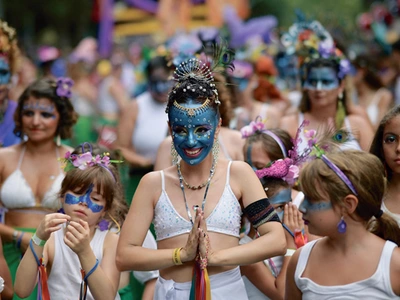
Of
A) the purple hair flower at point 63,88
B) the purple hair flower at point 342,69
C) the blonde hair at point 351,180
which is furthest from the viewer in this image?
the purple hair flower at point 342,69

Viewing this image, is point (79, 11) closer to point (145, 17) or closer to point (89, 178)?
point (145, 17)

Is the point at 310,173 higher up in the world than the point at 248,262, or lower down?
higher up

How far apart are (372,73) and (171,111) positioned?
7753 mm

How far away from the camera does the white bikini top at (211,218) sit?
14.0ft

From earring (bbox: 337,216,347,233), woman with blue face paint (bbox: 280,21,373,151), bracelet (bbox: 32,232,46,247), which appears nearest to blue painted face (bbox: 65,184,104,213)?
bracelet (bbox: 32,232,46,247)

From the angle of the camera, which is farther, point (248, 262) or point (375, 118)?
point (375, 118)

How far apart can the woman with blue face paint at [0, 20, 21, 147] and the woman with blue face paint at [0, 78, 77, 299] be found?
0.93 meters

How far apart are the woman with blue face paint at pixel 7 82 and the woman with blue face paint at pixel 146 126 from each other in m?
1.24

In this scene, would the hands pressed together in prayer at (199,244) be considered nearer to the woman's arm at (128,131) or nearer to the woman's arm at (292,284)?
the woman's arm at (292,284)

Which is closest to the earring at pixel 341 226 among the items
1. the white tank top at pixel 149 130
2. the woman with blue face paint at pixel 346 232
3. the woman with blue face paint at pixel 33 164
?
the woman with blue face paint at pixel 346 232

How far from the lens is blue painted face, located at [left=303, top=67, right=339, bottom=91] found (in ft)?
23.6

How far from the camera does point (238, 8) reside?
26.1 meters

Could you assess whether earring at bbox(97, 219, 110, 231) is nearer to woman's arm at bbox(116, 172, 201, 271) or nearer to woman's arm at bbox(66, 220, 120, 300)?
woman's arm at bbox(66, 220, 120, 300)

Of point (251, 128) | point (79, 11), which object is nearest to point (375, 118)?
point (251, 128)
